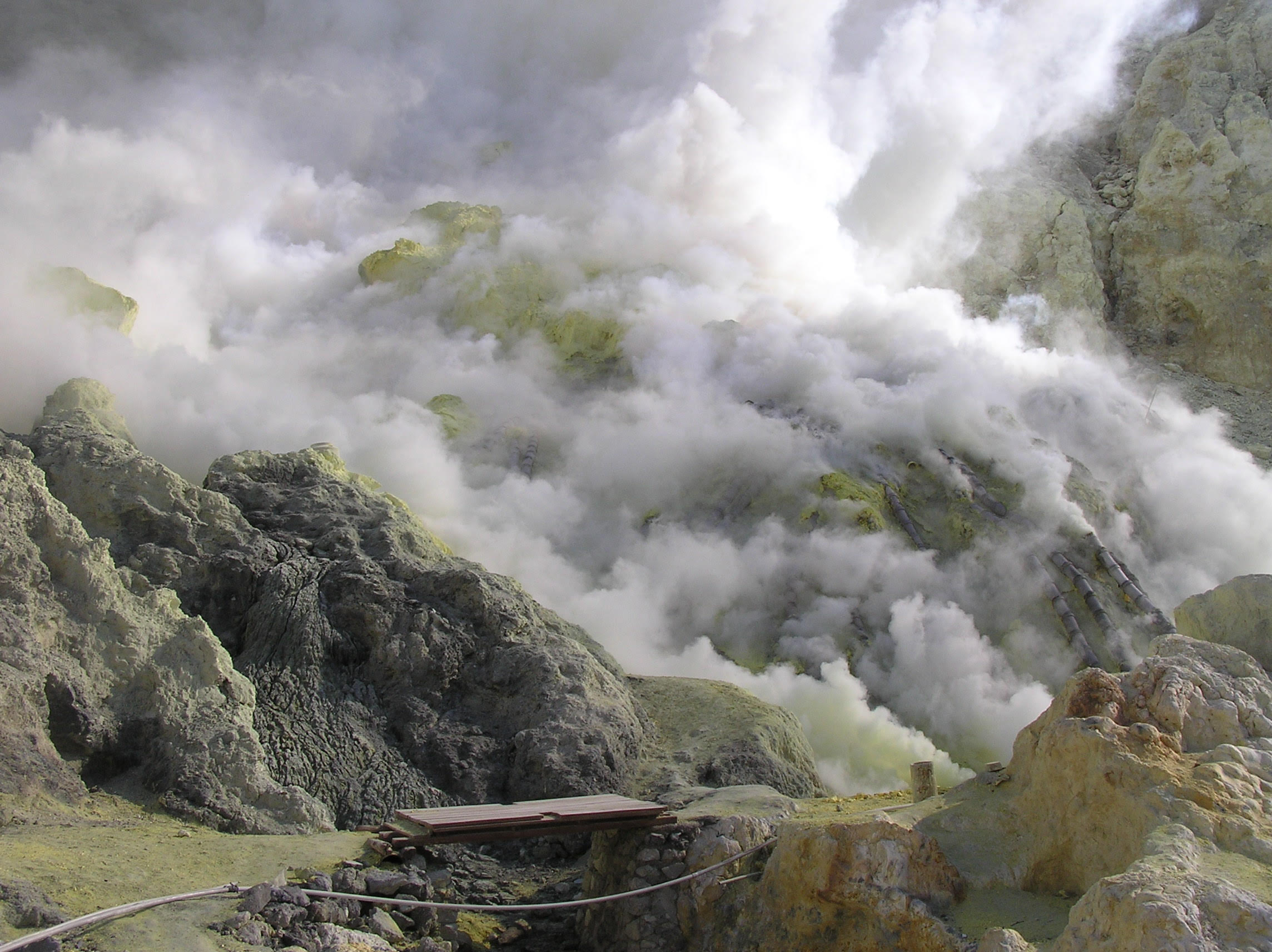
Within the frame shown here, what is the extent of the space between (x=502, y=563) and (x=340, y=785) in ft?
42.9

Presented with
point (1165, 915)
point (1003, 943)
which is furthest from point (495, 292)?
point (1165, 915)

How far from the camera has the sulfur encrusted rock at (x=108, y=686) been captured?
32.6 feet

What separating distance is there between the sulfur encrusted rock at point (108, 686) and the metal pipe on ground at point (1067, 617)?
17201 millimetres

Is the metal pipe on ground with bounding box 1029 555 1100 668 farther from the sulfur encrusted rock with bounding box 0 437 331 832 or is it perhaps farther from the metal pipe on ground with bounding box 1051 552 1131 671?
the sulfur encrusted rock with bounding box 0 437 331 832

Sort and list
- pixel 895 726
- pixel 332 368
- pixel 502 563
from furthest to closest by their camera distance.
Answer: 1. pixel 332 368
2. pixel 502 563
3. pixel 895 726

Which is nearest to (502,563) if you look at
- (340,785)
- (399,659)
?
(399,659)

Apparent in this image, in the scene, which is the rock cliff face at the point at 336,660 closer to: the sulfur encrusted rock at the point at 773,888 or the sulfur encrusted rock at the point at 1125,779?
the sulfur encrusted rock at the point at 773,888

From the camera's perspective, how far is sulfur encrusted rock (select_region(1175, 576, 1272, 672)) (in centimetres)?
1032

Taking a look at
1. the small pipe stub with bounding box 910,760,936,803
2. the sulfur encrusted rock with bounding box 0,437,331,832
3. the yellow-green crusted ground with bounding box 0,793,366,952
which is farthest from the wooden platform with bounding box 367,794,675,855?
the small pipe stub with bounding box 910,760,936,803

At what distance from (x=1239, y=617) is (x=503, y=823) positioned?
25.6ft

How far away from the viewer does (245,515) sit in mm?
15180

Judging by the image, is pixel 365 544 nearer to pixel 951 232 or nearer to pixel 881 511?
pixel 881 511

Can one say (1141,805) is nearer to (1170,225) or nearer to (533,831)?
(533,831)

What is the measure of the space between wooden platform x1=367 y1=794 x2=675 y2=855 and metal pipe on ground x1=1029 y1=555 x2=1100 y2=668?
15.2 m
